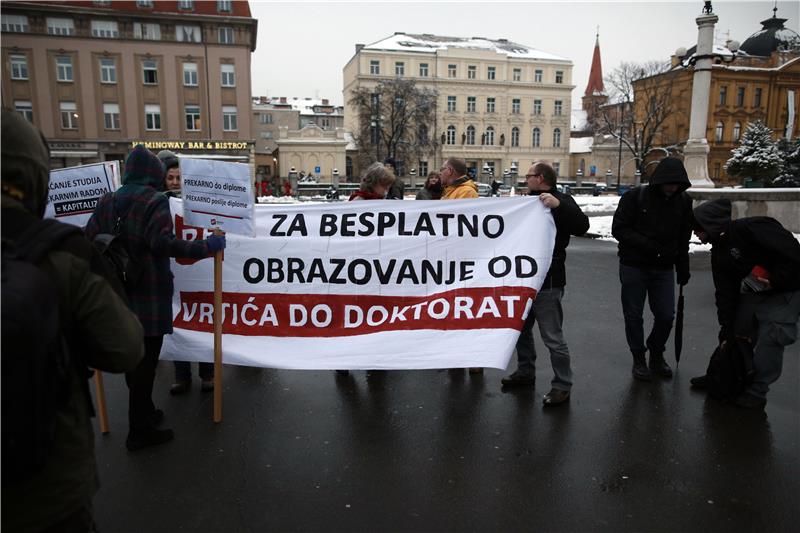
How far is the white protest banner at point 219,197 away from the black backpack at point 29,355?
2.42 metres

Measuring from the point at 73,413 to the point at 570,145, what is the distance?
3570 inches

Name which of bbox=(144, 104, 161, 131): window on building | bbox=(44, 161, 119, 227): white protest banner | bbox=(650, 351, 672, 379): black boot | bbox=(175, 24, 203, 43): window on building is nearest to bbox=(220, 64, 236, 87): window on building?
bbox=(175, 24, 203, 43): window on building

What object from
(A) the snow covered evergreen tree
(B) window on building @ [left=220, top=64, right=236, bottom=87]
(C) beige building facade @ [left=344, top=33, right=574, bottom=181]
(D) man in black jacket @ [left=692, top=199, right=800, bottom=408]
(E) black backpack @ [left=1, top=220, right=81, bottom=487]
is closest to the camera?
(E) black backpack @ [left=1, top=220, right=81, bottom=487]

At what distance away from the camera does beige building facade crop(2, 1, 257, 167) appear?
45844mm

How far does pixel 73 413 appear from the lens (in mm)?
1746

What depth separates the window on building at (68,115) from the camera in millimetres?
46625

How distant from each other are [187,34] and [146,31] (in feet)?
10.6

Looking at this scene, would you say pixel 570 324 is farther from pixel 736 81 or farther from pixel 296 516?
pixel 736 81

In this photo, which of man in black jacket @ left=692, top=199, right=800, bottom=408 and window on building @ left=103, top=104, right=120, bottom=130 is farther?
window on building @ left=103, top=104, right=120, bottom=130

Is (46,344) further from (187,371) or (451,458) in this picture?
(187,371)

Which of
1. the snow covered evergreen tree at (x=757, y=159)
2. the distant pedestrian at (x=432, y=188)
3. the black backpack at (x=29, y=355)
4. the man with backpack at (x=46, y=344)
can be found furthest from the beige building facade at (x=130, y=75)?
the black backpack at (x=29, y=355)

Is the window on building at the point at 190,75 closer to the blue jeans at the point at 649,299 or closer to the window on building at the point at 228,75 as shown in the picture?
the window on building at the point at 228,75

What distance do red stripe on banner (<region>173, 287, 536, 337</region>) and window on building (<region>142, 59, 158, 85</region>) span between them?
50.7 meters

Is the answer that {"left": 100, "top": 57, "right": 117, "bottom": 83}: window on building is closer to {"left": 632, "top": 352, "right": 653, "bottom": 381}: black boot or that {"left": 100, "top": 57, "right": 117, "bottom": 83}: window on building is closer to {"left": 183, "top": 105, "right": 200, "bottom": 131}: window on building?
{"left": 183, "top": 105, "right": 200, "bottom": 131}: window on building
